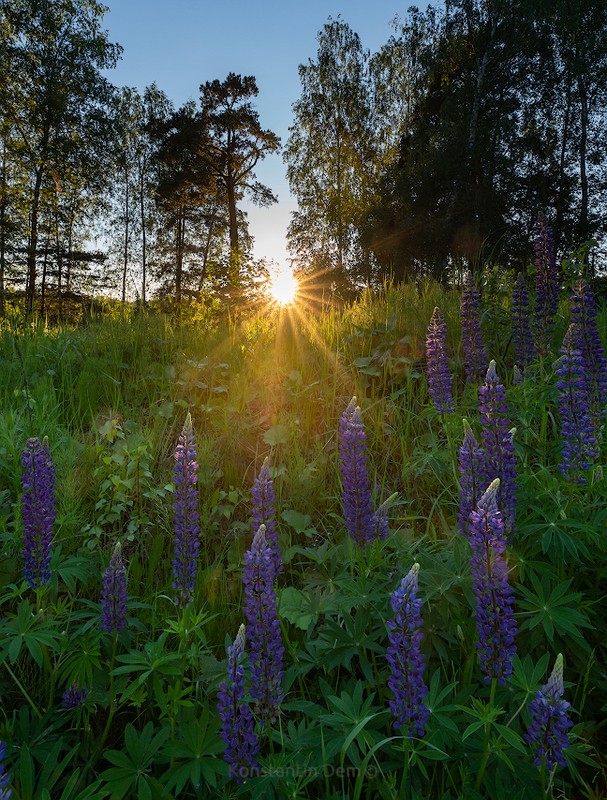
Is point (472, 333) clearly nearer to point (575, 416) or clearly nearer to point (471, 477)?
point (575, 416)

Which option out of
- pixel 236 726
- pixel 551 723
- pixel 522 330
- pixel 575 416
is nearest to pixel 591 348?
pixel 575 416

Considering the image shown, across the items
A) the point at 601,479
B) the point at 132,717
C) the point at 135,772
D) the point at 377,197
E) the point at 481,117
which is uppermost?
the point at 481,117

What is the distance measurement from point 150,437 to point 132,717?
1.72m

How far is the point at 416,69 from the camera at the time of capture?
2266cm

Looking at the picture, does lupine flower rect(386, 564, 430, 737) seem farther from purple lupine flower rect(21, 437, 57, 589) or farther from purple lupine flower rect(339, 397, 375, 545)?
purple lupine flower rect(21, 437, 57, 589)

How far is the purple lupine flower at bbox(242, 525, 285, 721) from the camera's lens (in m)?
1.42

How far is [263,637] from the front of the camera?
1.43 metres

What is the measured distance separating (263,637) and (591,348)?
2138 mm

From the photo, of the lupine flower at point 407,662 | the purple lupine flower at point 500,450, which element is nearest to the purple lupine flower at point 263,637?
the lupine flower at point 407,662

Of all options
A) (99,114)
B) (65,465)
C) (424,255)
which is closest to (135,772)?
(65,465)

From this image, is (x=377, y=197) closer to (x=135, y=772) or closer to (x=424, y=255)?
(x=424, y=255)

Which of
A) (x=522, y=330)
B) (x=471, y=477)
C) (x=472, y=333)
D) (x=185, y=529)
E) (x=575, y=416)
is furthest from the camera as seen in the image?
(x=522, y=330)

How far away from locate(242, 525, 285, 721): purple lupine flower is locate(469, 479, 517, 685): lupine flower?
59cm

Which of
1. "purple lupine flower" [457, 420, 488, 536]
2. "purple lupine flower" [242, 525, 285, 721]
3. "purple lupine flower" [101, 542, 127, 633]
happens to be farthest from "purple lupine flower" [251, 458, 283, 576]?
"purple lupine flower" [457, 420, 488, 536]
